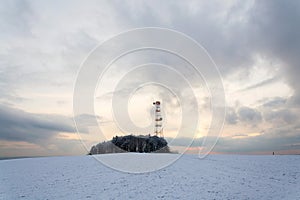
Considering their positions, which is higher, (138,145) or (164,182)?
(138,145)

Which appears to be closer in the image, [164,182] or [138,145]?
[164,182]

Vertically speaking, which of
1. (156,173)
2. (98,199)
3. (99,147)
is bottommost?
(98,199)

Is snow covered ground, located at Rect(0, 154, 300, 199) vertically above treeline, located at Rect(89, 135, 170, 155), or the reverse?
treeline, located at Rect(89, 135, 170, 155)

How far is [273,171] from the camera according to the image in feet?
75.7

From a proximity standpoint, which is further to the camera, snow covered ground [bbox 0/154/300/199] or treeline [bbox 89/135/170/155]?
treeline [bbox 89/135/170/155]

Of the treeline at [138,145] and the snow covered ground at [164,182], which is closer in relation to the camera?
the snow covered ground at [164,182]

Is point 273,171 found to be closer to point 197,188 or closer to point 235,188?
point 235,188

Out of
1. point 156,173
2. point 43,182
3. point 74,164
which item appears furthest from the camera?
point 74,164

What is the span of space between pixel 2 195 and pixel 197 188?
13250mm

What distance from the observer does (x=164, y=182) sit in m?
20.4

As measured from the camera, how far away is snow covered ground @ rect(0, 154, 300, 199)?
58.0ft

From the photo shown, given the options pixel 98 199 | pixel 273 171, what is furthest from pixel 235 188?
pixel 98 199

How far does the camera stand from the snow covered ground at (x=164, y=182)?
17688mm

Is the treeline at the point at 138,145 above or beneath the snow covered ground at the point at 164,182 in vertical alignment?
above
